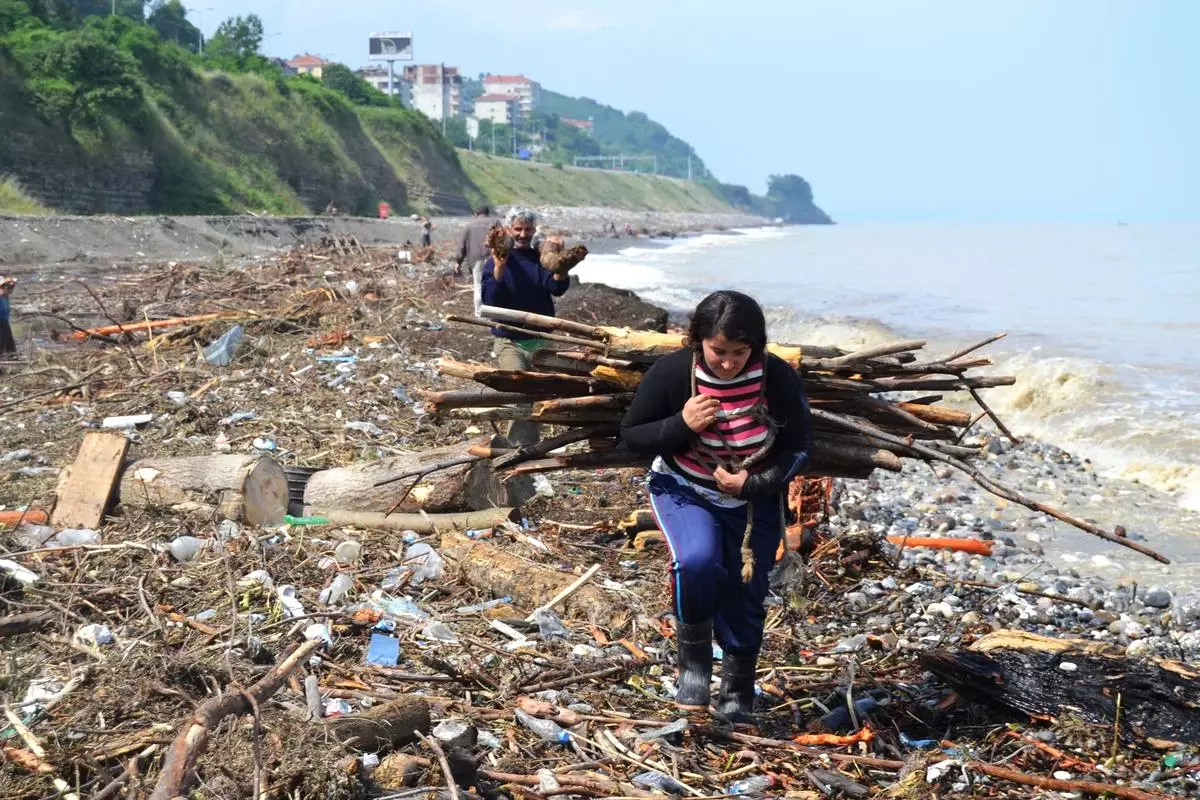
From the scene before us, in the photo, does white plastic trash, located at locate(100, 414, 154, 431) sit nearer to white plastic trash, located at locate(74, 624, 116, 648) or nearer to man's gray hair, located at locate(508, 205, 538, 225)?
man's gray hair, located at locate(508, 205, 538, 225)

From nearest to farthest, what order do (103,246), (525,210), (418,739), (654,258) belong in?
(418,739) → (525,210) → (103,246) → (654,258)

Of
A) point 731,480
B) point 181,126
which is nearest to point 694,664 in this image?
point 731,480

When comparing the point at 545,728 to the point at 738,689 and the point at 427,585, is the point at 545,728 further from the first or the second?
the point at 427,585

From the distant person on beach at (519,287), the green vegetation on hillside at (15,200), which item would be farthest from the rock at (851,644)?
the green vegetation on hillside at (15,200)

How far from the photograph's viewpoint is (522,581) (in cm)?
530

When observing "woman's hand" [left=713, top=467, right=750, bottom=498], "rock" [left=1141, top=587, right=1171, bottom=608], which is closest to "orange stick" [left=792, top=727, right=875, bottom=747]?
"woman's hand" [left=713, top=467, right=750, bottom=498]

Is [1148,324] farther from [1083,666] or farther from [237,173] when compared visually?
[237,173]

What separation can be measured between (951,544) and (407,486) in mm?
3862

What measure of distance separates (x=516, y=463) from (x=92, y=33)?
138ft

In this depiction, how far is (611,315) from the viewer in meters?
17.3

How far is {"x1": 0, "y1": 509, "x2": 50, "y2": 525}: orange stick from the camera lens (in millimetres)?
5859

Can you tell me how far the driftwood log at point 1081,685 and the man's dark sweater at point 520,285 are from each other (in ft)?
12.9

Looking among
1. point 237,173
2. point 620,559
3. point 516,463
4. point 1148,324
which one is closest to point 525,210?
point 620,559

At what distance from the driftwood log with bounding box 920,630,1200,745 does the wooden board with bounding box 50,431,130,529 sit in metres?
4.55
